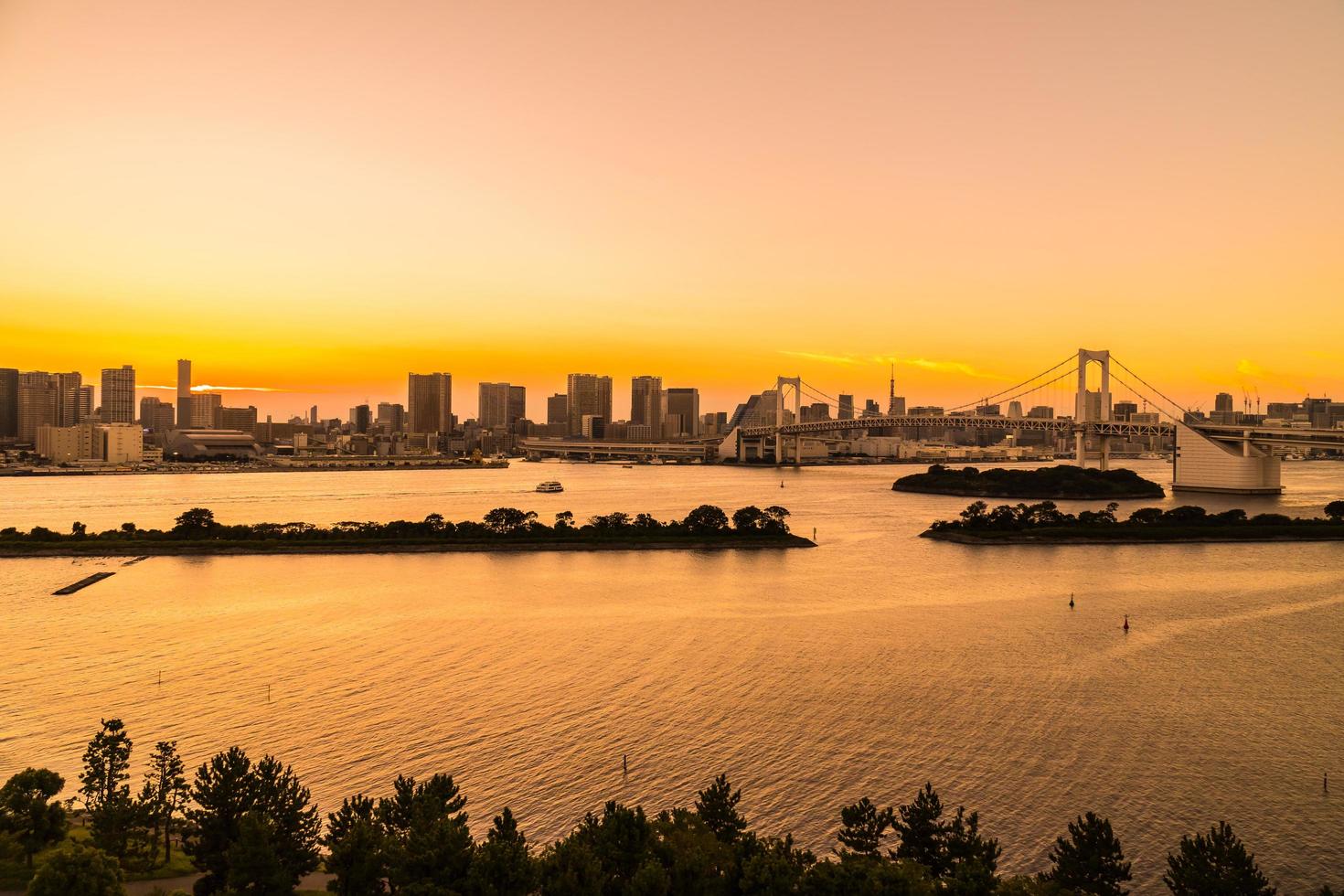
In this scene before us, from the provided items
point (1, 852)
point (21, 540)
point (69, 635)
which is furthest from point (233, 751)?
point (21, 540)

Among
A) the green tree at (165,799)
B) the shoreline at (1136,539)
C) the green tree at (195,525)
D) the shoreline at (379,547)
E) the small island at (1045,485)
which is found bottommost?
the green tree at (165,799)

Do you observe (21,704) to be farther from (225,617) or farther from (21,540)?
(21,540)

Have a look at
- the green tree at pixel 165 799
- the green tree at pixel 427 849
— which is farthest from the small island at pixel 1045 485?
the green tree at pixel 165 799

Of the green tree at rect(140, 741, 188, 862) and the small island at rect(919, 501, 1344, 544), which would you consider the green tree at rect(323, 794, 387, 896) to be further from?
the small island at rect(919, 501, 1344, 544)

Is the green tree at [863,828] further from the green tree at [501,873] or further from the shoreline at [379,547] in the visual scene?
the shoreline at [379,547]

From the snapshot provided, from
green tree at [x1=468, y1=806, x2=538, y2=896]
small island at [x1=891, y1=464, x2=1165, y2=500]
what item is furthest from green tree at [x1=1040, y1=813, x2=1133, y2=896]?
small island at [x1=891, y1=464, x2=1165, y2=500]
